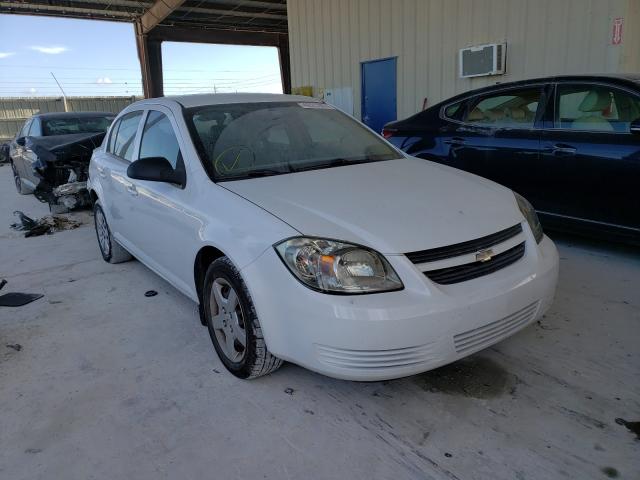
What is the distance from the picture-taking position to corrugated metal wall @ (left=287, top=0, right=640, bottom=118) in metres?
6.03

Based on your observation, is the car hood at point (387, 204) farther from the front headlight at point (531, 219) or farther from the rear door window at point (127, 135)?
the rear door window at point (127, 135)

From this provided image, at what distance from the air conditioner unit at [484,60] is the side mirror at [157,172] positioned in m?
5.54

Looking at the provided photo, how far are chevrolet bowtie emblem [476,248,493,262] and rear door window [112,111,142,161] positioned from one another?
278 centimetres

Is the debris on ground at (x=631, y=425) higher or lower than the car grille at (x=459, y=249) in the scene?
lower

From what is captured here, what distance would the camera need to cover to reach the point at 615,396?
91.0 inches

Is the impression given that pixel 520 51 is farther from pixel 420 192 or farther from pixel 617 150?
pixel 420 192

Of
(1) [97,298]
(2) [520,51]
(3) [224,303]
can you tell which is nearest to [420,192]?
(3) [224,303]

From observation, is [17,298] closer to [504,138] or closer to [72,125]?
[504,138]

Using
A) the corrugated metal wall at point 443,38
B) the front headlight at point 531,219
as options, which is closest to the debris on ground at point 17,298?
the front headlight at point 531,219

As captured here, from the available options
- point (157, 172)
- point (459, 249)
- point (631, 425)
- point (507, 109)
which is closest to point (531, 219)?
point (459, 249)

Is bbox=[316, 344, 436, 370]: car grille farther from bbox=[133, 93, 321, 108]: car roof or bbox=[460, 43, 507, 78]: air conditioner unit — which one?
bbox=[460, 43, 507, 78]: air conditioner unit

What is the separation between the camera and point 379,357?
6.73 feet

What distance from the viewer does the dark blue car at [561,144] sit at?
3.79 meters

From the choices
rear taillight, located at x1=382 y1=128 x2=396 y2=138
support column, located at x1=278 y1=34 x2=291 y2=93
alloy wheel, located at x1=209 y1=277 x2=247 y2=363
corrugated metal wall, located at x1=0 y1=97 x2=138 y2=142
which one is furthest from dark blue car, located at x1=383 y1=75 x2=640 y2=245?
corrugated metal wall, located at x1=0 y1=97 x2=138 y2=142
